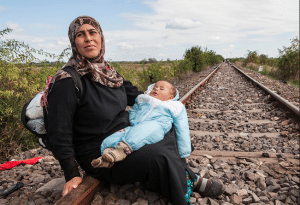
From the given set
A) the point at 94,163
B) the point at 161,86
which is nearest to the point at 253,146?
the point at 161,86

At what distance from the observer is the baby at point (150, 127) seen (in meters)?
1.61

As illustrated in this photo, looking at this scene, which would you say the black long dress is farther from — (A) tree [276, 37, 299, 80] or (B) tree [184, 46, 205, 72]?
(B) tree [184, 46, 205, 72]

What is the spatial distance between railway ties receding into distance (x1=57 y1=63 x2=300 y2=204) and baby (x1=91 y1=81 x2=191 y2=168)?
369 millimetres

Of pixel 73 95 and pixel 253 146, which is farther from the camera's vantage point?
pixel 253 146

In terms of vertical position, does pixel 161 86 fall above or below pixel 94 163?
above

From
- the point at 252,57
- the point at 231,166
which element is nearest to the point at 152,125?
the point at 231,166

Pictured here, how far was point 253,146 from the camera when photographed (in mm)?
3051

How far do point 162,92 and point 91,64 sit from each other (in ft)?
2.77

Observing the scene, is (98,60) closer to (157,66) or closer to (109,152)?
(109,152)

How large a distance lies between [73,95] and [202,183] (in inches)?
53.2

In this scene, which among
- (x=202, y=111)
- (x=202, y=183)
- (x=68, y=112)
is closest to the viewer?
(x=68, y=112)

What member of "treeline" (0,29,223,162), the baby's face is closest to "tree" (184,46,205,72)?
"treeline" (0,29,223,162)

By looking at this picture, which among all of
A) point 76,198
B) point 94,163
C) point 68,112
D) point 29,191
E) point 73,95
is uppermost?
point 73,95

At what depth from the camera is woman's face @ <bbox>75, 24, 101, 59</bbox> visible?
6.03 ft
